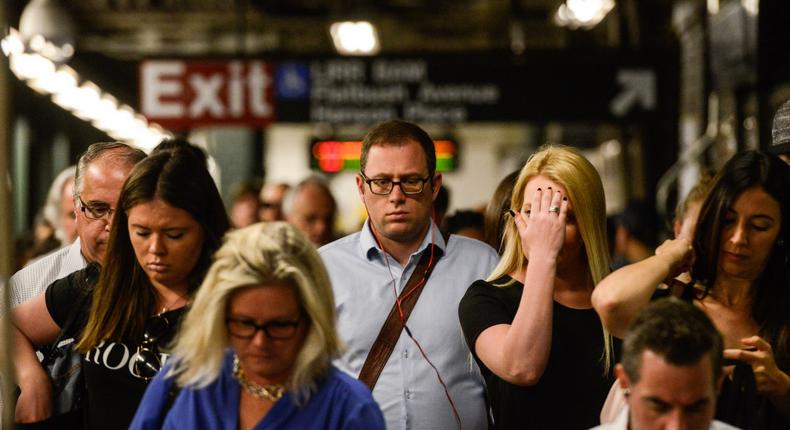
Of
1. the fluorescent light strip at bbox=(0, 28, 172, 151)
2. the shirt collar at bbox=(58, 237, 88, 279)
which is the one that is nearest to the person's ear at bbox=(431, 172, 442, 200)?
the shirt collar at bbox=(58, 237, 88, 279)

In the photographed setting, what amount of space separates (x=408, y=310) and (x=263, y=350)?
1386 millimetres

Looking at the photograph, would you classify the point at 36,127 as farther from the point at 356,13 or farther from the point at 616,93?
the point at 616,93

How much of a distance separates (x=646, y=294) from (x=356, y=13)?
994 cm

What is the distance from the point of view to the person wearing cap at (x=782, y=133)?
4.24m

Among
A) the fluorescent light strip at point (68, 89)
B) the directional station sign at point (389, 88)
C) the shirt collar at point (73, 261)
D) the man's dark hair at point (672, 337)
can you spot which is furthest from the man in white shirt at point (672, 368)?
the directional station sign at point (389, 88)

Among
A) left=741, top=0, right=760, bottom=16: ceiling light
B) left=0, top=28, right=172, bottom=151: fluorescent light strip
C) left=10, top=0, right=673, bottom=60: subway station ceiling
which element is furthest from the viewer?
left=10, top=0, right=673, bottom=60: subway station ceiling

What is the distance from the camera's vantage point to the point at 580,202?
11.7ft

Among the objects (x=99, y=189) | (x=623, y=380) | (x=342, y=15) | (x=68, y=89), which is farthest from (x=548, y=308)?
(x=342, y=15)

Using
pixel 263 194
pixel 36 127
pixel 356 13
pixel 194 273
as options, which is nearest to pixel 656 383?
pixel 194 273

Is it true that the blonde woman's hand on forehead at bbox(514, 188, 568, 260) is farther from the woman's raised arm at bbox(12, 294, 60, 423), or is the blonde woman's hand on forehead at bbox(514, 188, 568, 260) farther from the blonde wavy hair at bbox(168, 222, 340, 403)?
the woman's raised arm at bbox(12, 294, 60, 423)

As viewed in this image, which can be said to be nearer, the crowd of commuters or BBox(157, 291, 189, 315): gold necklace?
the crowd of commuters

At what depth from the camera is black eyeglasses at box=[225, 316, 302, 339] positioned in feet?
8.77

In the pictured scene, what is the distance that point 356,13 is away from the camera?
1275 centimetres

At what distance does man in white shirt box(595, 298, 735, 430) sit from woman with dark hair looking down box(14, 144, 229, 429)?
1410 mm
